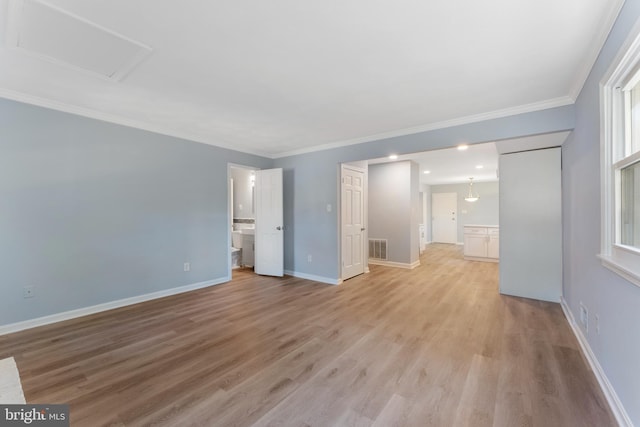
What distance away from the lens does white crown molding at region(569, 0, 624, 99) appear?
1.58 metres

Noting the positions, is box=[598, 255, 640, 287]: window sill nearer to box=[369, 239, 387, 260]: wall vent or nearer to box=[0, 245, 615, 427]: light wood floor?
box=[0, 245, 615, 427]: light wood floor

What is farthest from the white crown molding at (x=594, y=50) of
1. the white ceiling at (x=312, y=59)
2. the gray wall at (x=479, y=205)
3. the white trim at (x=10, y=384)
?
the gray wall at (x=479, y=205)

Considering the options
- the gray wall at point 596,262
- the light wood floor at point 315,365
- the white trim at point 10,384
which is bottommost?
the light wood floor at point 315,365

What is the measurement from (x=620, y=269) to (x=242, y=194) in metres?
6.41

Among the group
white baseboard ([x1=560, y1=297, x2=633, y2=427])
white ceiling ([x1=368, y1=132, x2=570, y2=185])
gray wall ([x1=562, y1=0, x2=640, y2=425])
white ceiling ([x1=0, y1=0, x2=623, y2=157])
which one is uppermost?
white ceiling ([x1=0, y1=0, x2=623, y2=157])

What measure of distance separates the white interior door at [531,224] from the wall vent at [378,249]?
258 centimetres

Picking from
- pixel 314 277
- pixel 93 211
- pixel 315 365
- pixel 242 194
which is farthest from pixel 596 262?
pixel 242 194

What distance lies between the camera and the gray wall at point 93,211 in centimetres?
273

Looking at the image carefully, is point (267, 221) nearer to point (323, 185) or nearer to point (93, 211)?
point (323, 185)

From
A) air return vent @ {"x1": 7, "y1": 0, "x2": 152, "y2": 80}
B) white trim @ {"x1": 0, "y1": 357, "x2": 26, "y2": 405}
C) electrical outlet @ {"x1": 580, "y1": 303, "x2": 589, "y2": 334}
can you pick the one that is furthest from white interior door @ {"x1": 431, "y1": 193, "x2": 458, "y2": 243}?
white trim @ {"x1": 0, "y1": 357, "x2": 26, "y2": 405}

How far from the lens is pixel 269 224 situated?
515cm

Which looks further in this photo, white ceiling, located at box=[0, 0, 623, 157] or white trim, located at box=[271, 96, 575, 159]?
white trim, located at box=[271, 96, 575, 159]

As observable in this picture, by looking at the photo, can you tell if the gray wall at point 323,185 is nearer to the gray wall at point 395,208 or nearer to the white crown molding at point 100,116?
the white crown molding at point 100,116

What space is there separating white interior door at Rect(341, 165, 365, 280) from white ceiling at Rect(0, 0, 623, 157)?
1632 millimetres
